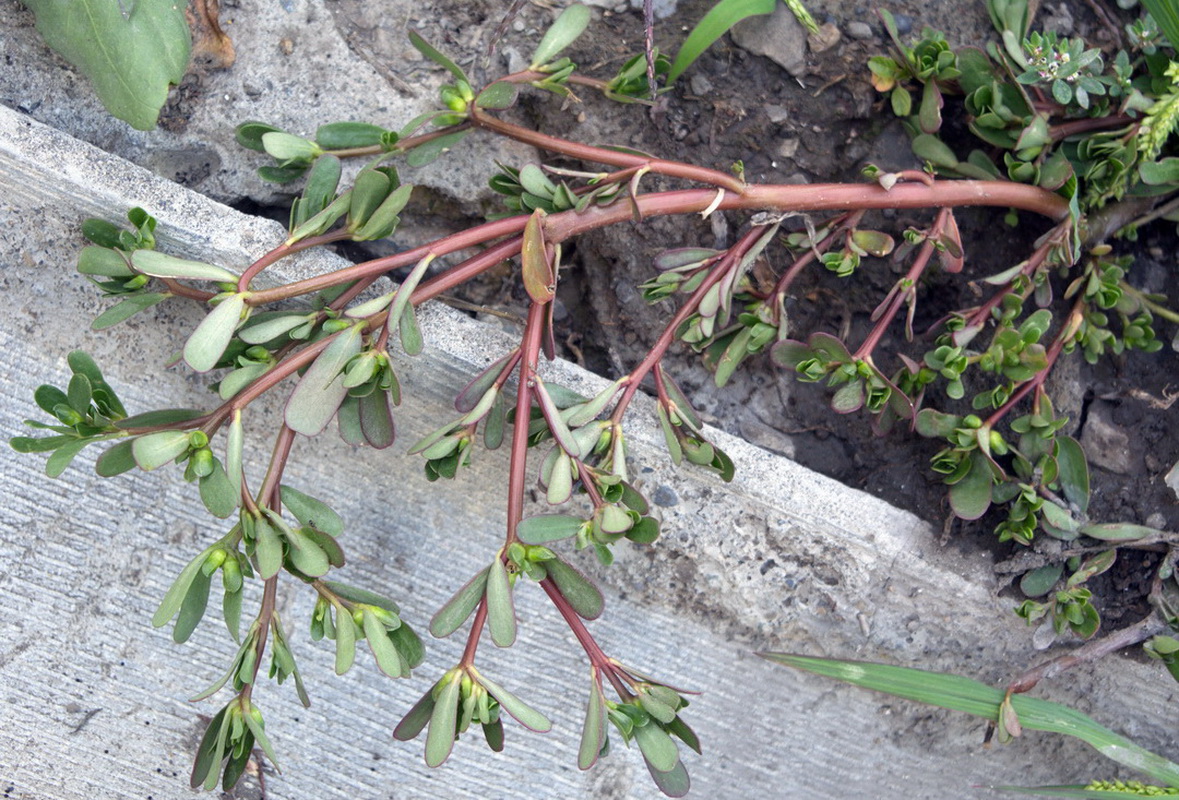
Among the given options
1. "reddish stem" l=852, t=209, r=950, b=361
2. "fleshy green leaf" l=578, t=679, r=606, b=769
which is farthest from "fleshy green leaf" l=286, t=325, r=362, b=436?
"reddish stem" l=852, t=209, r=950, b=361

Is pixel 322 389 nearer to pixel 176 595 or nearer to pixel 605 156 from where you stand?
pixel 176 595

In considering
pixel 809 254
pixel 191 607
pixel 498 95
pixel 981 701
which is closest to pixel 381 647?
pixel 191 607

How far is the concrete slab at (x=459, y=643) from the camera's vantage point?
70.9 inches

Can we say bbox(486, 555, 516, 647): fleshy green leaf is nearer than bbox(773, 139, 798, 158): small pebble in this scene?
Yes

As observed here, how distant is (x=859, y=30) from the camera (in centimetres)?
196

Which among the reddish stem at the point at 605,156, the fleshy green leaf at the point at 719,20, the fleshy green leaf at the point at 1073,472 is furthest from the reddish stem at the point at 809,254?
the fleshy green leaf at the point at 1073,472

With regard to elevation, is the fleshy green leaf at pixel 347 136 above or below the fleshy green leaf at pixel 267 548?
above

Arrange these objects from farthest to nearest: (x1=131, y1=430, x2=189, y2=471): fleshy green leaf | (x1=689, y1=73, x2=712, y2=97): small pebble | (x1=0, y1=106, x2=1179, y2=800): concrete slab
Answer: (x1=689, y1=73, x2=712, y2=97): small pebble < (x1=0, y1=106, x2=1179, y2=800): concrete slab < (x1=131, y1=430, x2=189, y2=471): fleshy green leaf

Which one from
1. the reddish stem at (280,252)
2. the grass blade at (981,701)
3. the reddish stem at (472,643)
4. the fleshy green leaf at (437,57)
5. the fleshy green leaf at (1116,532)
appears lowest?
the grass blade at (981,701)

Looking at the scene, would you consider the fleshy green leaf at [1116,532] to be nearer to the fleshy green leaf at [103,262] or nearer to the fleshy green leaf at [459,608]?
the fleshy green leaf at [459,608]

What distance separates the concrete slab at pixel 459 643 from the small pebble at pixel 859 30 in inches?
34.5

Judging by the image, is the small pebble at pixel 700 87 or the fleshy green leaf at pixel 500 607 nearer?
the fleshy green leaf at pixel 500 607

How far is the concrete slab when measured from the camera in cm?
180

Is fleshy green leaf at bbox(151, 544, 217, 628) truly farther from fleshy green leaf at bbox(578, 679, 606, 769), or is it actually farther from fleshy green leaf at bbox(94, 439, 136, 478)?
fleshy green leaf at bbox(578, 679, 606, 769)
